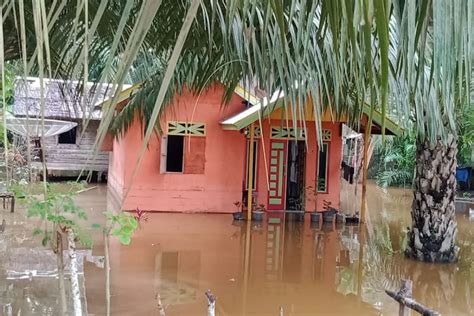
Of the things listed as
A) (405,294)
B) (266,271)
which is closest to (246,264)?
(266,271)

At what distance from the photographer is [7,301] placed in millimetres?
5371

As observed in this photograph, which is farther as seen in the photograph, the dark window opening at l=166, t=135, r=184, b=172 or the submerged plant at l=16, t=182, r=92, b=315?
the dark window opening at l=166, t=135, r=184, b=172

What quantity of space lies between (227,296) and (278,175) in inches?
266

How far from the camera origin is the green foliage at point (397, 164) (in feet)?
62.8

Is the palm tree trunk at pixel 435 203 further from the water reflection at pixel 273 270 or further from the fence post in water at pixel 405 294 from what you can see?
the fence post in water at pixel 405 294

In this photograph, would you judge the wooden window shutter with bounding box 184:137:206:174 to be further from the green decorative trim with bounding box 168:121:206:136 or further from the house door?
the house door

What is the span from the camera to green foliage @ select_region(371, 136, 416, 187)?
19141 millimetres

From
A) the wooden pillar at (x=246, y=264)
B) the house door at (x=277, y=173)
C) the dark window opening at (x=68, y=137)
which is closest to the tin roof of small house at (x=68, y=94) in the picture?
the wooden pillar at (x=246, y=264)

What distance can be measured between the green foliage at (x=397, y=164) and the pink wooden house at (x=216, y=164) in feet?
22.1

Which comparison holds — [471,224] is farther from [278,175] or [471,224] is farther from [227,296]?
[227,296]

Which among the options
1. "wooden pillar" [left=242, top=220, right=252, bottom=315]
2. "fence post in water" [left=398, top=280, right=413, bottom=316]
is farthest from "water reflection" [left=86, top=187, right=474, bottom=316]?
"fence post in water" [left=398, top=280, right=413, bottom=316]

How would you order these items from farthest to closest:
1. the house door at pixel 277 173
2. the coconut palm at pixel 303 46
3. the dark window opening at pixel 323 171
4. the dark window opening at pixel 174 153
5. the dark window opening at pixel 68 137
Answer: the dark window opening at pixel 68 137
the dark window opening at pixel 323 171
the house door at pixel 277 173
the dark window opening at pixel 174 153
the coconut palm at pixel 303 46

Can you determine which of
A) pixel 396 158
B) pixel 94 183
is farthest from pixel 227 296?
pixel 396 158

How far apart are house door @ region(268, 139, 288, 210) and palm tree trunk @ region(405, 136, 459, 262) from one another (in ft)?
15.1
